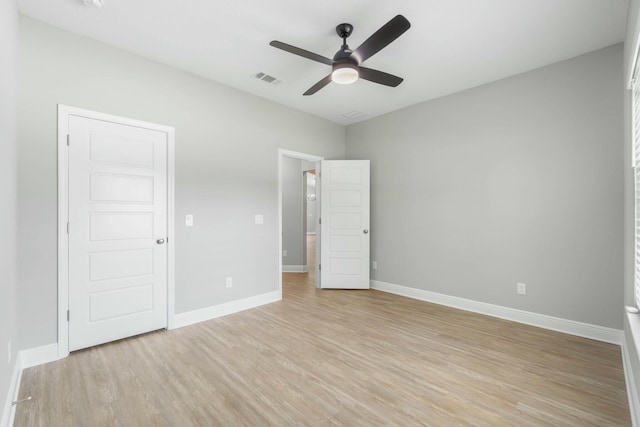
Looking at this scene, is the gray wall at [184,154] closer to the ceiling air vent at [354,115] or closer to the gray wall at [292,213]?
the ceiling air vent at [354,115]

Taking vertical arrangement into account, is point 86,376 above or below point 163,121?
below

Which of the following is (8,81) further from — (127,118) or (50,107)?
(127,118)

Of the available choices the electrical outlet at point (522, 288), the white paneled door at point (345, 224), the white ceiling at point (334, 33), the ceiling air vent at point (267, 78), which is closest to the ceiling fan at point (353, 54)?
the white ceiling at point (334, 33)

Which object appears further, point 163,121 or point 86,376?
point 163,121

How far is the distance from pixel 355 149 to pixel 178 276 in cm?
350

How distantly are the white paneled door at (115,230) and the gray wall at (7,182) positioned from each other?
1.65 ft

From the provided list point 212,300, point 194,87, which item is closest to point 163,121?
point 194,87

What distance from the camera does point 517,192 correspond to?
3416 mm

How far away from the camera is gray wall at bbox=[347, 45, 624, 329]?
9.44 feet

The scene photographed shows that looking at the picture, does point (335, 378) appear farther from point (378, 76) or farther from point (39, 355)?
point (378, 76)

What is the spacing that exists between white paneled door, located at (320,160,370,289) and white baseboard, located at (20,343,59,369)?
333 centimetres

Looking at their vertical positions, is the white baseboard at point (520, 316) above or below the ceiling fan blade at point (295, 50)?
below

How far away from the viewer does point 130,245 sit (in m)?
2.94

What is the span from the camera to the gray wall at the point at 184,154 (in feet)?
7.90
